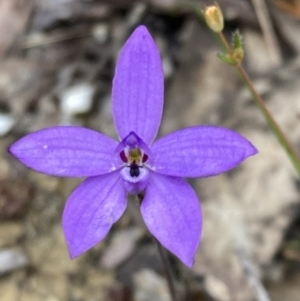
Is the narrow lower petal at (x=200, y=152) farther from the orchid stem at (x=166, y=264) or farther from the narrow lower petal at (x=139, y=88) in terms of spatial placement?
the orchid stem at (x=166, y=264)

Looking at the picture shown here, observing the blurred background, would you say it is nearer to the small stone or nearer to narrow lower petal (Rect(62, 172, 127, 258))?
the small stone

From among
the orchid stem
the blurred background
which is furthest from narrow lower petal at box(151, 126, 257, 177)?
the blurred background

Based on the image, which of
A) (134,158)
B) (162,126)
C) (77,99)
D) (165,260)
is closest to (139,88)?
(134,158)

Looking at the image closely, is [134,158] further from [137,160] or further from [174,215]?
[174,215]

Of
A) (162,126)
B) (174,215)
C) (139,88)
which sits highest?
(139,88)

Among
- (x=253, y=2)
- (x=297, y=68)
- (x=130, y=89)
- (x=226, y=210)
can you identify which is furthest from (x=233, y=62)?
(x=253, y=2)

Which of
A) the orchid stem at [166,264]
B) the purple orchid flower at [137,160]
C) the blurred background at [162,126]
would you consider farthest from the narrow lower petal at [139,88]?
the blurred background at [162,126]

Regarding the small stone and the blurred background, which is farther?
the small stone
